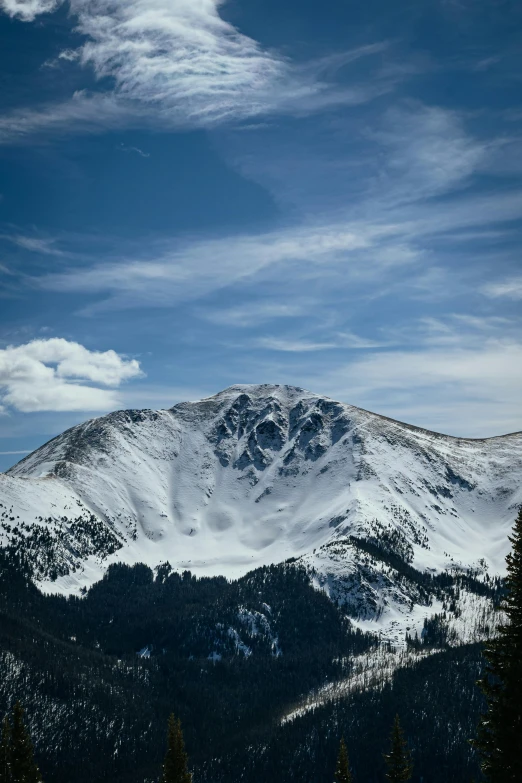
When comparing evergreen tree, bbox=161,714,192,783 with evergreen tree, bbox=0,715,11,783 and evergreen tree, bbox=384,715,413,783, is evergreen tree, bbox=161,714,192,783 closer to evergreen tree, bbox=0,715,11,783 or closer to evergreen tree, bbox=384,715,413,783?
evergreen tree, bbox=0,715,11,783

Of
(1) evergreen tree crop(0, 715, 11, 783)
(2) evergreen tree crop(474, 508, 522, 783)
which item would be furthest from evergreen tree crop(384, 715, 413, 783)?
(2) evergreen tree crop(474, 508, 522, 783)

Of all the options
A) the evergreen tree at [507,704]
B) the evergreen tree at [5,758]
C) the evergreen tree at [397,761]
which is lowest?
the evergreen tree at [397,761]

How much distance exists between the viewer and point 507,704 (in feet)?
117

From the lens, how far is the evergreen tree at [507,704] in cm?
3519

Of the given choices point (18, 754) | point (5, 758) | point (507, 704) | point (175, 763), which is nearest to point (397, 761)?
point (175, 763)

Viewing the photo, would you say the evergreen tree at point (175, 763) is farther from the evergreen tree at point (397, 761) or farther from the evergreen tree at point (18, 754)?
the evergreen tree at point (397, 761)

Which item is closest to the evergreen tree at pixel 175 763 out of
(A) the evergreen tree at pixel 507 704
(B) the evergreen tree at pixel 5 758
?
(B) the evergreen tree at pixel 5 758

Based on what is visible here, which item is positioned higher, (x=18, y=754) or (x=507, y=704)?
(x=507, y=704)

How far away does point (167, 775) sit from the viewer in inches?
2328

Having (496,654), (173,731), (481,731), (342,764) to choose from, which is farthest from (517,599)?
(342,764)

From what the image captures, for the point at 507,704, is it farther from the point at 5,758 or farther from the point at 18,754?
the point at 5,758

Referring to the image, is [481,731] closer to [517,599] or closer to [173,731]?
[517,599]

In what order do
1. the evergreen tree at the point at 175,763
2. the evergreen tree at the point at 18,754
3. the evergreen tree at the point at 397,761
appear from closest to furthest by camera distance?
the evergreen tree at the point at 175,763, the evergreen tree at the point at 18,754, the evergreen tree at the point at 397,761

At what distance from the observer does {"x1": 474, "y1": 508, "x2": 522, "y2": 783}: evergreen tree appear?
35188 millimetres
